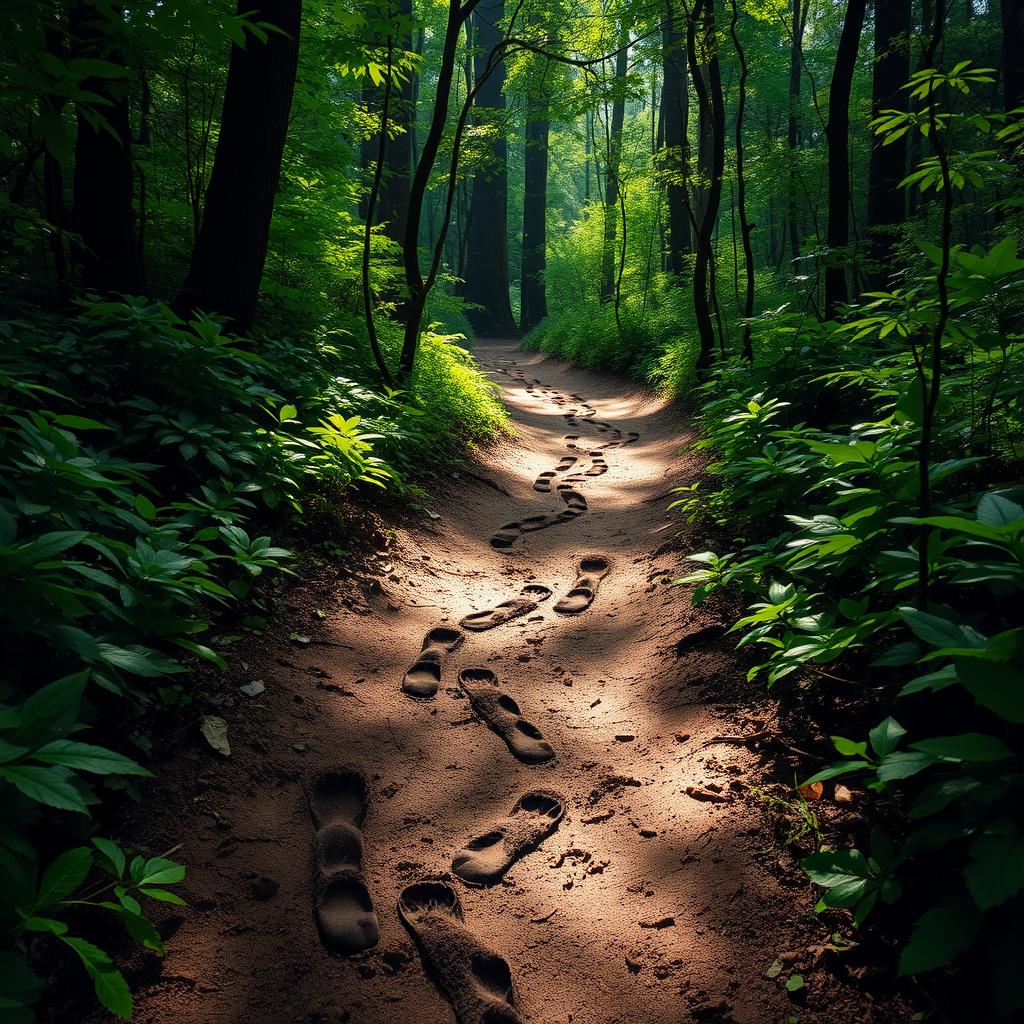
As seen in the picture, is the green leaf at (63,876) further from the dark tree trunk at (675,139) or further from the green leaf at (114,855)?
the dark tree trunk at (675,139)

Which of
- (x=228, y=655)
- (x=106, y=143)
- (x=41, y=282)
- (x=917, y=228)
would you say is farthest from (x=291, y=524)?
(x=917, y=228)

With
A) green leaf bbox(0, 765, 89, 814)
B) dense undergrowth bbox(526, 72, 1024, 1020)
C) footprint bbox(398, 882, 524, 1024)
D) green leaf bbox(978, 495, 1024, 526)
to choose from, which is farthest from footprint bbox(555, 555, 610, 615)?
green leaf bbox(0, 765, 89, 814)

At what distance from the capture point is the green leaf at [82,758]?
129 cm

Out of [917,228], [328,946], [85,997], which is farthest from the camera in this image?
[917,228]

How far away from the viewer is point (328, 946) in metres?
1.75

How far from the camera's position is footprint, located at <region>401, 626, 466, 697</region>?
298cm

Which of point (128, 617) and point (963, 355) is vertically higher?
point (963, 355)

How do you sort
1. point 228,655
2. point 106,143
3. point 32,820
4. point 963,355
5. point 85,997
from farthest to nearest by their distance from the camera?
point 106,143 < point 963,355 < point 228,655 < point 85,997 < point 32,820

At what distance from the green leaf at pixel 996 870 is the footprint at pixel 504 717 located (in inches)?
61.7

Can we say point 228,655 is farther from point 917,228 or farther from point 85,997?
point 917,228

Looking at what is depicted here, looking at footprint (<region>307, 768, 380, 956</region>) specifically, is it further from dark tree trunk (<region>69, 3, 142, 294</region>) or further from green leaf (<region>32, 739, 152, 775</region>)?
dark tree trunk (<region>69, 3, 142, 294</region>)

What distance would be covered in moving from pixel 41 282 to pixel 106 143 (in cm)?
101

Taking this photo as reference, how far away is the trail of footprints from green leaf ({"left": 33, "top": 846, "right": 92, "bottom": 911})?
72 centimetres

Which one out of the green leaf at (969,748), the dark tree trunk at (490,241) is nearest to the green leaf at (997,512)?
the green leaf at (969,748)
